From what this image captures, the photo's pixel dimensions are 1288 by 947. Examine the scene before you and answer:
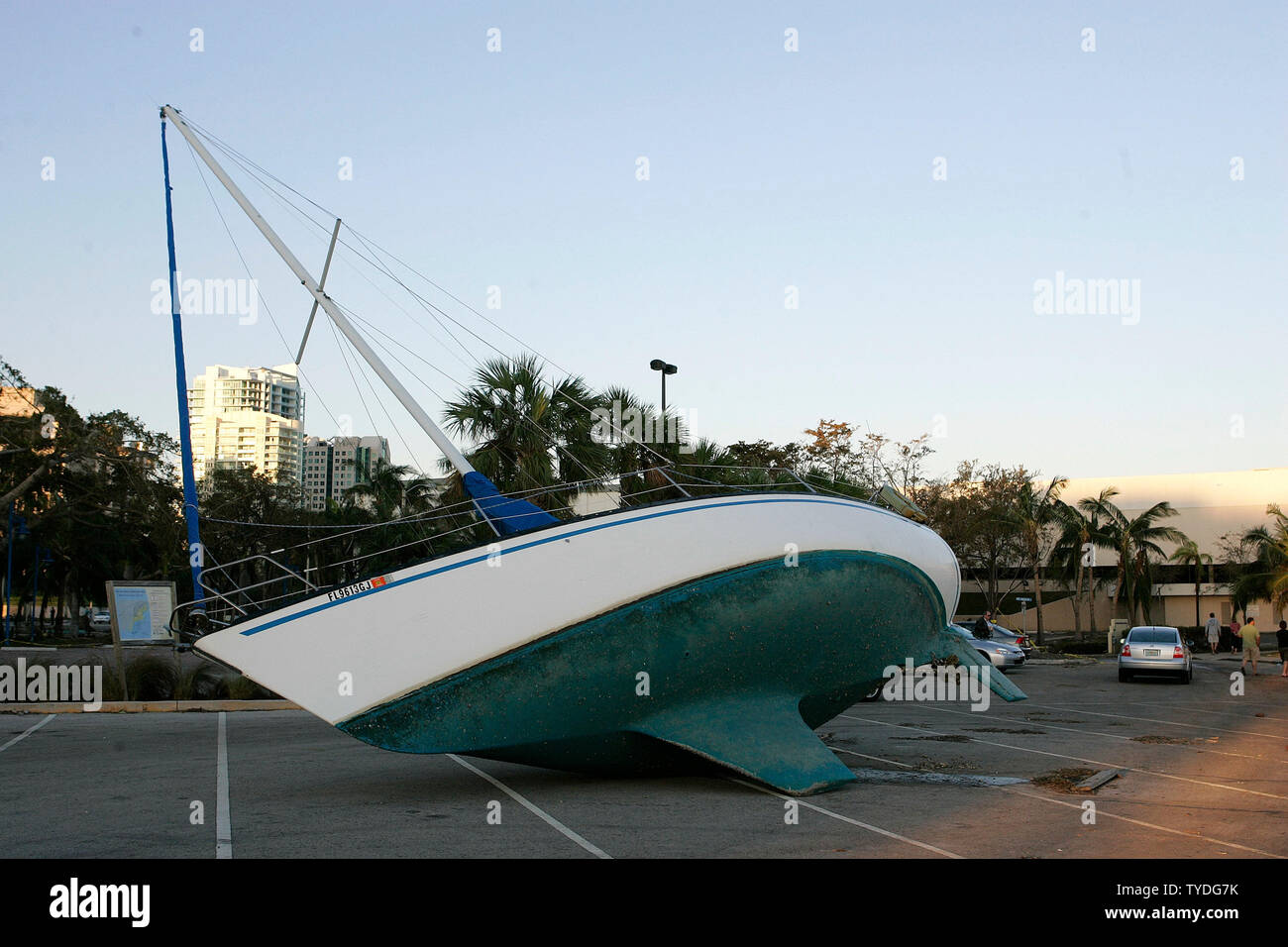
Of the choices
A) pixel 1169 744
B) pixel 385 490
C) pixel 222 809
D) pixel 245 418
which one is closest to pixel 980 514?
pixel 385 490

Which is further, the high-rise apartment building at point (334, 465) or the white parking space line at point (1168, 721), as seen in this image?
the high-rise apartment building at point (334, 465)

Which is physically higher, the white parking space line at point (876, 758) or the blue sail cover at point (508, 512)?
the blue sail cover at point (508, 512)

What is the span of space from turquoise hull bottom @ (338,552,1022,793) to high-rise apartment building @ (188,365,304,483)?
99762 mm

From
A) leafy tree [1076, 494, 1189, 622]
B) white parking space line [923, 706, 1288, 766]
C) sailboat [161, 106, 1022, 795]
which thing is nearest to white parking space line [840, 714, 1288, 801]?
white parking space line [923, 706, 1288, 766]

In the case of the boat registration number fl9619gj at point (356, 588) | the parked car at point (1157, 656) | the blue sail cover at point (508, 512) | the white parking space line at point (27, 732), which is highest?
the blue sail cover at point (508, 512)

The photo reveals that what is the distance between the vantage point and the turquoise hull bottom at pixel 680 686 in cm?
953

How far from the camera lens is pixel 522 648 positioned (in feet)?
31.3

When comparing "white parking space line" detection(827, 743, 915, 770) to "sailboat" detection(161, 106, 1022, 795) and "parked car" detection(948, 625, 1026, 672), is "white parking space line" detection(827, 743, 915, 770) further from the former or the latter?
"parked car" detection(948, 625, 1026, 672)

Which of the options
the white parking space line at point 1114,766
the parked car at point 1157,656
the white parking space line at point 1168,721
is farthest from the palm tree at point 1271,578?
the white parking space line at point 1114,766

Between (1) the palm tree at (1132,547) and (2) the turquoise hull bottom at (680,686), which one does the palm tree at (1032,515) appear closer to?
(1) the palm tree at (1132,547)

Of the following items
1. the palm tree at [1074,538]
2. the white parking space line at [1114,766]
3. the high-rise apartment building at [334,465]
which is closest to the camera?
the white parking space line at [1114,766]

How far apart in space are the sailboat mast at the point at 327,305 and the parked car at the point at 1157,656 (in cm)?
2041

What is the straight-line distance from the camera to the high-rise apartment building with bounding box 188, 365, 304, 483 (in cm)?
11501

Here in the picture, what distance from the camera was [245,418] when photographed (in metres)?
125
